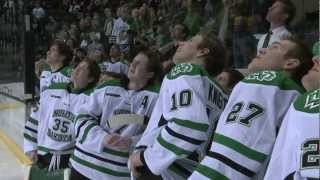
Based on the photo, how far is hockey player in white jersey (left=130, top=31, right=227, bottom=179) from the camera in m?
2.26

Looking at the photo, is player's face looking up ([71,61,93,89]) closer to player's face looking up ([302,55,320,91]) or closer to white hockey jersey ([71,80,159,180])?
white hockey jersey ([71,80,159,180])

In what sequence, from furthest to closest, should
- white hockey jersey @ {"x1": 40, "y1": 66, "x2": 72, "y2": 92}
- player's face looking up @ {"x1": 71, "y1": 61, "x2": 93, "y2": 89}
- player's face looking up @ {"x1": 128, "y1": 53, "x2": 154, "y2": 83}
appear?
1. white hockey jersey @ {"x1": 40, "y1": 66, "x2": 72, "y2": 92}
2. player's face looking up @ {"x1": 71, "y1": 61, "x2": 93, "y2": 89}
3. player's face looking up @ {"x1": 128, "y1": 53, "x2": 154, "y2": 83}

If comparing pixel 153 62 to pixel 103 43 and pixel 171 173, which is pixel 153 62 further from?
pixel 103 43

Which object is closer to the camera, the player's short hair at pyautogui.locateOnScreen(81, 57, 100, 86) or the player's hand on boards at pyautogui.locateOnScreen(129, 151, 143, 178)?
the player's hand on boards at pyautogui.locateOnScreen(129, 151, 143, 178)

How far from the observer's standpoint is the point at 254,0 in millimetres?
5844

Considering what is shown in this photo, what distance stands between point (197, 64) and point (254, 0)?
352 centimetres

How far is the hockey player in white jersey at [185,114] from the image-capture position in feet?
7.43

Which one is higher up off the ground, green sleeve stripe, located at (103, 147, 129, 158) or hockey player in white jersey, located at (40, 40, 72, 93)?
hockey player in white jersey, located at (40, 40, 72, 93)

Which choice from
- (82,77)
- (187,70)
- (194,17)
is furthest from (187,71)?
(194,17)

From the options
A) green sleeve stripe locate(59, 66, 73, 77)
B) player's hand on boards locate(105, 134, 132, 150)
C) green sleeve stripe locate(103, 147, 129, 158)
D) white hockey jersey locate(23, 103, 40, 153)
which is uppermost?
green sleeve stripe locate(59, 66, 73, 77)

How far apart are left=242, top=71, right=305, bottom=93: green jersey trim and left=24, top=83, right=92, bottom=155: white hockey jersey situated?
1.87 meters

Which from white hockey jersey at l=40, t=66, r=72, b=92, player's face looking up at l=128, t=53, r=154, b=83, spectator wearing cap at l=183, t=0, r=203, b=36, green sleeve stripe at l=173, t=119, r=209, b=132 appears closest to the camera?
green sleeve stripe at l=173, t=119, r=209, b=132

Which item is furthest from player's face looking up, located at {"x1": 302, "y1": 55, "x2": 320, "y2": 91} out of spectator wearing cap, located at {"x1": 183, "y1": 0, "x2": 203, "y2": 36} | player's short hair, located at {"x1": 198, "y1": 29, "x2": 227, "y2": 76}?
spectator wearing cap, located at {"x1": 183, "y1": 0, "x2": 203, "y2": 36}

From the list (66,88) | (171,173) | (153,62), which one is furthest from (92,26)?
(171,173)
